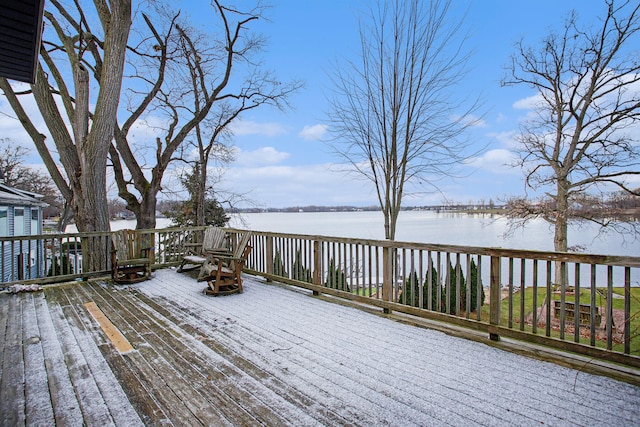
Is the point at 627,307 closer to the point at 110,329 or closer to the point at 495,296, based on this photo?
the point at 495,296

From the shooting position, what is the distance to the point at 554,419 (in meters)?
1.87

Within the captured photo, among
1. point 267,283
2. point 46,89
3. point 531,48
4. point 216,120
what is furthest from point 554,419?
point 531,48

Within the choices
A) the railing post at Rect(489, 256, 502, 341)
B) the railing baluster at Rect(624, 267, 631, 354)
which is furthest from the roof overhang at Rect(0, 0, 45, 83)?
the railing baluster at Rect(624, 267, 631, 354)

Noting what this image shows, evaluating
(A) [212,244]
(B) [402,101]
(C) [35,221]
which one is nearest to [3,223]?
(C) [35,221]

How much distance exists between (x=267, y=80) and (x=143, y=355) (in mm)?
10826

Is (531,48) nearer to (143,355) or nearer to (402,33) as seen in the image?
(402,33)

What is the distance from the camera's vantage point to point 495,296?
10.3ft

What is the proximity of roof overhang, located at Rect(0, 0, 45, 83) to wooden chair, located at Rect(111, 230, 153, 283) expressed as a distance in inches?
124

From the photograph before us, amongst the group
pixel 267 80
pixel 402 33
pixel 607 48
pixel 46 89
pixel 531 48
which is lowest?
pixel 46 89

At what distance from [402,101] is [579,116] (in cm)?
964

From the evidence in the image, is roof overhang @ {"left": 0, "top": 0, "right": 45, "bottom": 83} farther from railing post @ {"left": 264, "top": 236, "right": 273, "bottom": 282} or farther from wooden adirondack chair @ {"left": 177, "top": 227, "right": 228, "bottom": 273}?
railing post @ {"left": 264, "top": 236, "right": 273, "bottom": 282}

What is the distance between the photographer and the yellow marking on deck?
115 inches

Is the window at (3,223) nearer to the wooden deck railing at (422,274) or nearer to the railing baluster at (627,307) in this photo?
the wooden deck railing at (422,274)

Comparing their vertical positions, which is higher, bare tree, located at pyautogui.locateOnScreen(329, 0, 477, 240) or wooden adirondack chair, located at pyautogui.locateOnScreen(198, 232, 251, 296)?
bare tree, located at pyautogui.locateOnScreen(329, 0, 477, 240)
